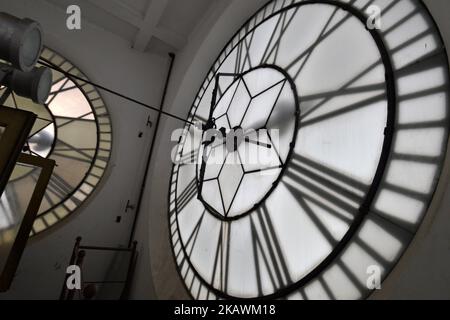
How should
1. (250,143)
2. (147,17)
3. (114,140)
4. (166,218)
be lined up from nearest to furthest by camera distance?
(250,143)
(166,218)
(114,140)
(147,17)

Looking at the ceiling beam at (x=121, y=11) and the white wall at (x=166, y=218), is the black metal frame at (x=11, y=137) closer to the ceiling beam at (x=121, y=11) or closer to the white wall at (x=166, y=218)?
the white wall at (x=166, y=218)

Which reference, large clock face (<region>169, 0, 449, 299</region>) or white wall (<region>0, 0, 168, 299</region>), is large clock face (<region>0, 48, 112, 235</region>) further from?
large clock face (<region>169, 0, 449, 299</region>)

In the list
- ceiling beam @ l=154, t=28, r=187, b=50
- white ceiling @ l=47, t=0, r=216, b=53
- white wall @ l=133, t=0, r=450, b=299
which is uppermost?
white ceiling @ l=47, t=0, r=216, b=53

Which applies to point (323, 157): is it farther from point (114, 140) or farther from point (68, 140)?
point (68, 140)

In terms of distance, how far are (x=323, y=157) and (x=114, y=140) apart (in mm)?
2006

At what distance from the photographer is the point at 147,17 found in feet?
8.63

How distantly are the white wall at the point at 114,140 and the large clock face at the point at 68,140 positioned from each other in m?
0.08

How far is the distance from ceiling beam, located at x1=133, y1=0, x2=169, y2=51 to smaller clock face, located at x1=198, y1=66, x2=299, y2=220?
1.26 meters

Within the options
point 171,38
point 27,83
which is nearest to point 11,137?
point 27,83

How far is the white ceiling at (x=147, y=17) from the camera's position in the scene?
8.41ft

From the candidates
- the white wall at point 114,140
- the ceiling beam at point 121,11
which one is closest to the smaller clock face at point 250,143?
the white wall at point 114,140

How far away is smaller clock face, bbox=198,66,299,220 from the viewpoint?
123 centimetres

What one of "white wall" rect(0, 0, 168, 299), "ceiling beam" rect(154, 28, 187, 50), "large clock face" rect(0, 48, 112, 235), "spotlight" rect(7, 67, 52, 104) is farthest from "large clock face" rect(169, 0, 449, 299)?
"ceiling beam" rect(154, 28, 187, 50)

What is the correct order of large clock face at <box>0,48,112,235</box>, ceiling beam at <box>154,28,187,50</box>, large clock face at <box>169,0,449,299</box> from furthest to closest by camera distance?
ceiling beam at <box>154,28,187,50</box>, large clock face at <box>0,48,112,235</box>, large clock face at <box>169,0,449,299</box>
